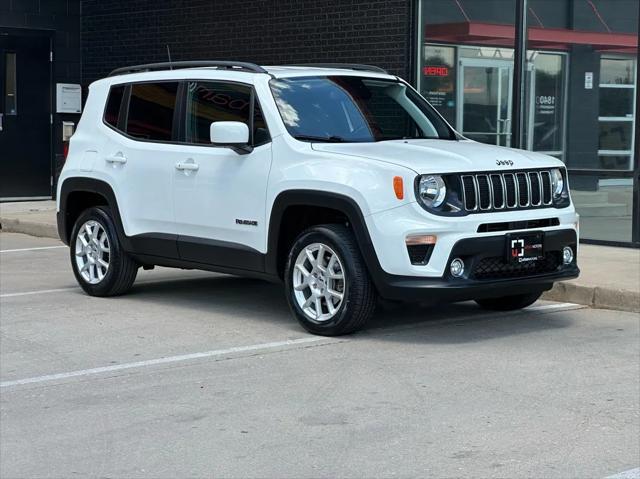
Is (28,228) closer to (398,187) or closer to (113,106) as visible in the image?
(113,106)

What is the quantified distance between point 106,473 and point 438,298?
324 centimetres

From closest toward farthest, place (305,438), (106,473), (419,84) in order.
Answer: (106,473) → (305,438) → (419,84)

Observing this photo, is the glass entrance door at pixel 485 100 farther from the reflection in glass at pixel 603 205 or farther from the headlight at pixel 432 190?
the headlight at pixel 432 190

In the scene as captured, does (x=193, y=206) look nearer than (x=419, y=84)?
Yes

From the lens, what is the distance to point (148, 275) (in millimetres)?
11852

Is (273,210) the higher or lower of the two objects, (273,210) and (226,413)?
the higher

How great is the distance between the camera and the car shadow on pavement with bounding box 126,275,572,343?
338 inches

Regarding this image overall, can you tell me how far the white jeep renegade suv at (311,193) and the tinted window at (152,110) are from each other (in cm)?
1

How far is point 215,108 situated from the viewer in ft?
30.5

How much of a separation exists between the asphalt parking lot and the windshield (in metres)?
1.46

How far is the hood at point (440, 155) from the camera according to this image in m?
8.05

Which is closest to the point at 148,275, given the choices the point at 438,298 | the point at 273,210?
the point at 273,210

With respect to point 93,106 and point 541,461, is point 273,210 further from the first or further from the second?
point 541,461

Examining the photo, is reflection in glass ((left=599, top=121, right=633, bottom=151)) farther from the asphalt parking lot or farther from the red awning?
the asphalt parking lot
